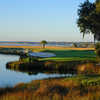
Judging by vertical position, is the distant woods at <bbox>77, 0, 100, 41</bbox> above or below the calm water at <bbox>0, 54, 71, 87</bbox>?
above

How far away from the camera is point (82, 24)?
98.2 ft

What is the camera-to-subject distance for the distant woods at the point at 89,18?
27059mm

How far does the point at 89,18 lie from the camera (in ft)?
90.7

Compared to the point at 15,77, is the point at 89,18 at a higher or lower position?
higher

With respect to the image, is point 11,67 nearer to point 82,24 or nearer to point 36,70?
point 36,70

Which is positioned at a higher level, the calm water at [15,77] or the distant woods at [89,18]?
the distant woods at [89,18]

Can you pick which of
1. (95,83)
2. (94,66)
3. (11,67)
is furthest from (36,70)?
(95,83)

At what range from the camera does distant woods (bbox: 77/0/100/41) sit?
27059 millimetres

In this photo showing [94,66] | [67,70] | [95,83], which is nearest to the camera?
[95,83]

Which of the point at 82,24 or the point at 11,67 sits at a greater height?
the point at 82,24

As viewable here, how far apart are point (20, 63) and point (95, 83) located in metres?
24.7

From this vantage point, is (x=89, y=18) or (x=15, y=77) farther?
(x=15, y=77)

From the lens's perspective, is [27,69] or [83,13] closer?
[83,13]

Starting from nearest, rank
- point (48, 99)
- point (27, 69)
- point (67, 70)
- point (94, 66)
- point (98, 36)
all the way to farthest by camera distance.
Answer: point (48, 99)
point (98, 36)
point (94, 66)
point (67, 70)
point (27, 69)
